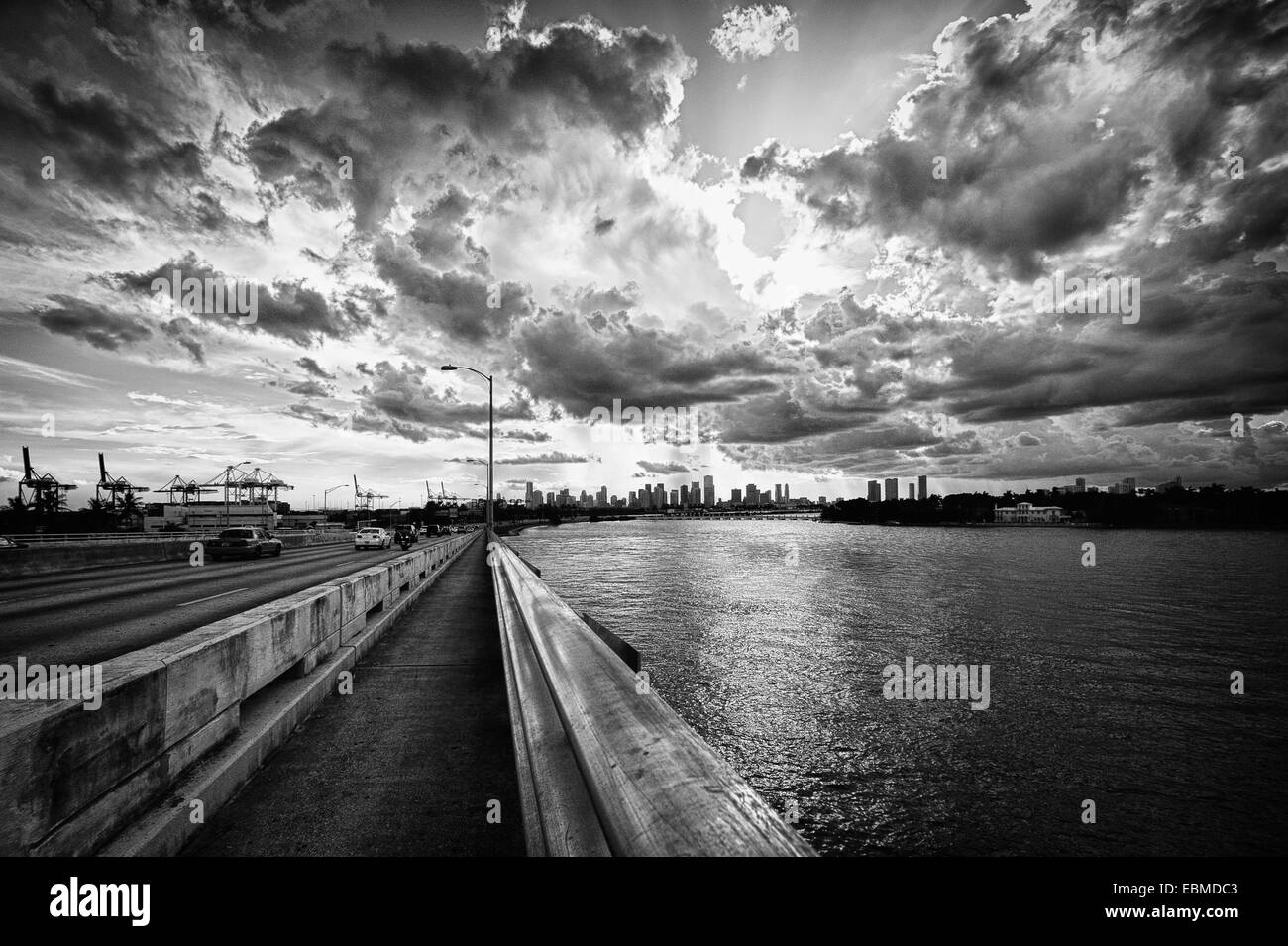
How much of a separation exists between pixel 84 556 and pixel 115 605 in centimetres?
1561

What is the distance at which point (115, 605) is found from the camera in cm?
1177

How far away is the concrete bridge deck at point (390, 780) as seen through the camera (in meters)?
2.97

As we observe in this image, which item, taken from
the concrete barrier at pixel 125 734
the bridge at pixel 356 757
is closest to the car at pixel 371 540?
the bridge at pixel 356 757

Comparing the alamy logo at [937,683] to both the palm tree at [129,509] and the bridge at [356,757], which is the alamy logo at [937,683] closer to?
the bridge at [356,757]

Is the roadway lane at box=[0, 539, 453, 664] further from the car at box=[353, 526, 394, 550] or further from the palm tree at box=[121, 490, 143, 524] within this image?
the palm tree at box=[121, 490, 143, 524]

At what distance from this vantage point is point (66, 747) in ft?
7.09

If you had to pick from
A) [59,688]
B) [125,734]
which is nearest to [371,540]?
[125,734]
